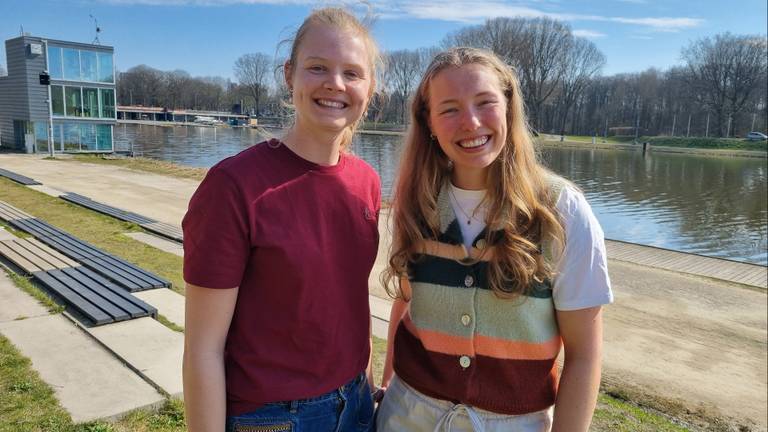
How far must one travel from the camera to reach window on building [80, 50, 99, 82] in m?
26.8

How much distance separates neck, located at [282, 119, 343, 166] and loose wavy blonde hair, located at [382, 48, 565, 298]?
0.31 metres

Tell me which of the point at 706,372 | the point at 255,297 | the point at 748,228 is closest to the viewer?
the point at 255,297

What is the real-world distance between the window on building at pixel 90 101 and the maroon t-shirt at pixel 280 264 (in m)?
29.5

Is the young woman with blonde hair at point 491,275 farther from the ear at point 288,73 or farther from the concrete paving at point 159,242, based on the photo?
the concrete paving at point 159,242

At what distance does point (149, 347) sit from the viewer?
14.0 feet

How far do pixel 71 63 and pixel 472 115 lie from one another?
29.9 metres

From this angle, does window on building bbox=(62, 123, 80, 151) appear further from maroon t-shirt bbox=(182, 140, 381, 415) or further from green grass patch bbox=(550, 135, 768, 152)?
green grass patch bbox=(550, 135, 768, 152)

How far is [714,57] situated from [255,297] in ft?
287

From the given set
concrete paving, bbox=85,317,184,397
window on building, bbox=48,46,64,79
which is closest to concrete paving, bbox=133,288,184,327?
concrete paving, bbox=85,317,184,397

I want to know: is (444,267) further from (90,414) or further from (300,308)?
(90,414)

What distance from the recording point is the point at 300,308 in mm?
1661

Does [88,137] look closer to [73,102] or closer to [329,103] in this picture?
[73,102]

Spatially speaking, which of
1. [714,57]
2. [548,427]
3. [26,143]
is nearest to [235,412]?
[548,427]

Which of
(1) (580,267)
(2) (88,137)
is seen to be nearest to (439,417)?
(1) (580,267)
